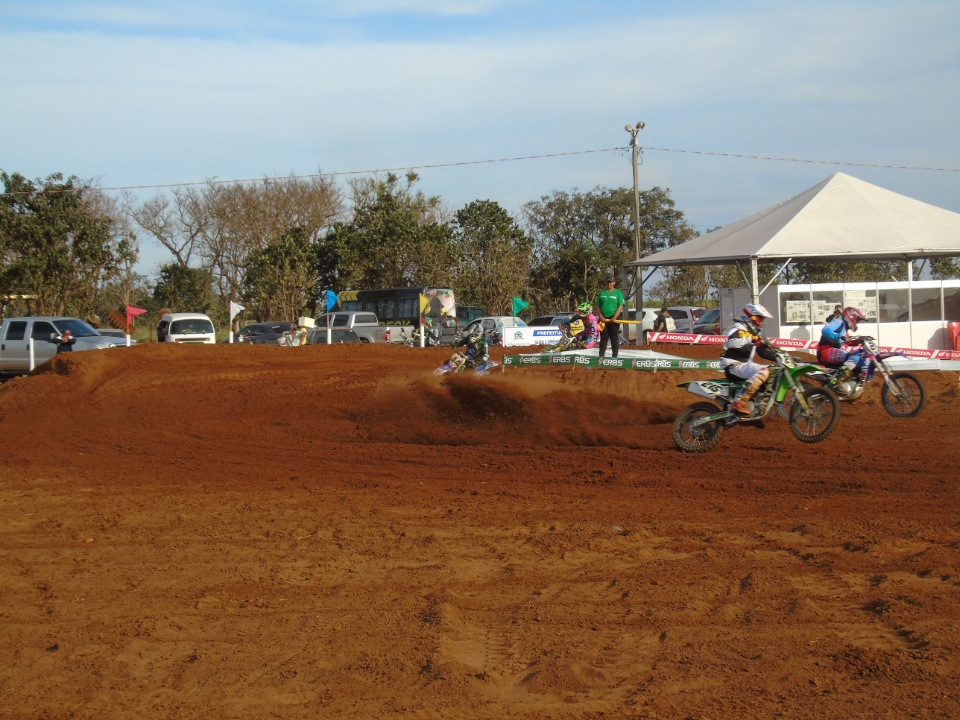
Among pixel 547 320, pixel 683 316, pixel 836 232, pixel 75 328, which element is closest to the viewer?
pixel 836 232

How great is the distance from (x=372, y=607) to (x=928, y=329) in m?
22.6

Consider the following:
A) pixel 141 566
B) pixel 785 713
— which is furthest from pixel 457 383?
pixel 785 713

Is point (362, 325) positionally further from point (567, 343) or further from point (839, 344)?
point (839, 344)

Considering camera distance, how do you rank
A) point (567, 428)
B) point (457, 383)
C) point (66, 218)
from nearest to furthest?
point (567, 428) → point (457, 383) → point (66, 218)

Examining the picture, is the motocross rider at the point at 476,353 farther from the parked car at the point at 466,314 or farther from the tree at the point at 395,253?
the tree at the point at 395,253

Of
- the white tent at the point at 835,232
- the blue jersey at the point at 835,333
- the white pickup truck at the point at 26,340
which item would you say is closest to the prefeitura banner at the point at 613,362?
the blue jersey at the point at 835,333

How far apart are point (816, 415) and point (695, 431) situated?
1460 millimetres

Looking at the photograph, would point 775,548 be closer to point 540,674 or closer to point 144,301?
point 540,674

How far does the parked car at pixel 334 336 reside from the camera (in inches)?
1258

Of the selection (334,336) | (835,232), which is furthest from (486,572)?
(334,336)

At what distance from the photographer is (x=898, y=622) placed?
5418 mm

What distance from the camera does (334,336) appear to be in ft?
106

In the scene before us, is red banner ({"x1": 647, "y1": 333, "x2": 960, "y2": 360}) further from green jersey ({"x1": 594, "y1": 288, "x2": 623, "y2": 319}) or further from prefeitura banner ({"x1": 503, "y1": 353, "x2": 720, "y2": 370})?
green jersey ({"x1": 594, "y1": 288, "x2": 623, "y2": 319})

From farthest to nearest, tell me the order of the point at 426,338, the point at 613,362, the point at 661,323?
the point at 426,338
the point at 661,323
the point at 613,362
